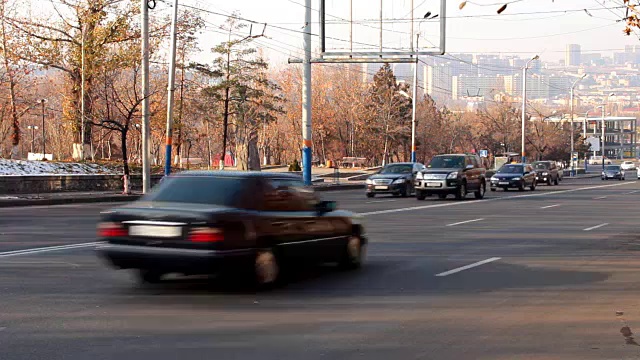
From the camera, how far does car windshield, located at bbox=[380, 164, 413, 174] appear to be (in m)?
39.4

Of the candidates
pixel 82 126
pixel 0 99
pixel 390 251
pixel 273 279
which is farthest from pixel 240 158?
pixel 273 279

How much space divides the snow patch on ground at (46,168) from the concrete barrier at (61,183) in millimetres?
1908

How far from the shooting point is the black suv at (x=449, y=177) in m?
34.6

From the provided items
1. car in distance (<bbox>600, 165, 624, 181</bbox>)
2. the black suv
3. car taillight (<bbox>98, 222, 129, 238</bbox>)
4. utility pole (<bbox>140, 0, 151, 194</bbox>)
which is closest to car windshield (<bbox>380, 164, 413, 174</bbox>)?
the black suv

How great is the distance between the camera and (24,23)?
45531mm

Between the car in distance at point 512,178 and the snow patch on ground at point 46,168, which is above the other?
the snow patch on ground at point 46,168

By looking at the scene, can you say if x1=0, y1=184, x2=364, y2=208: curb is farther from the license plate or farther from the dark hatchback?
the license plate

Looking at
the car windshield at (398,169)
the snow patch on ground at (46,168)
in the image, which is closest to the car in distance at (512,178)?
the car windshield at (398,169)

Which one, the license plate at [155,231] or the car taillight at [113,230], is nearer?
the license plate at [155,231]

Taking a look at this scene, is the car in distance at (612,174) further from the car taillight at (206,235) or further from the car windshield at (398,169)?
the car taillight at (206,235)

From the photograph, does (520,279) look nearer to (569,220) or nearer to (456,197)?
(569,220)

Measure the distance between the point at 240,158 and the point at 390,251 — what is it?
169ft

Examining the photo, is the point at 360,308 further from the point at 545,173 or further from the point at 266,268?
the point at 545,173

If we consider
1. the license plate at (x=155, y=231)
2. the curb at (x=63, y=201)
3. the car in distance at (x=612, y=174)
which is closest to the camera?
the license plate at (x=155, y=231)
